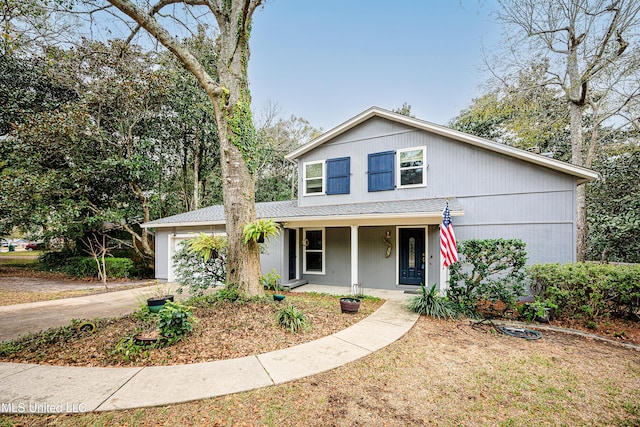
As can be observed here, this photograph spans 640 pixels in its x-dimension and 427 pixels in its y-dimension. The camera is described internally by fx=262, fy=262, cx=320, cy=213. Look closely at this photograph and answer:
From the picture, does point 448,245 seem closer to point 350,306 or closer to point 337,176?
point 350,306

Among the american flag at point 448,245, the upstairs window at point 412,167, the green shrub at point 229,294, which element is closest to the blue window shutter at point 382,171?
the upstairs window at point 412,167

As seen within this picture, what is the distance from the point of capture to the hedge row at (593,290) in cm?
511

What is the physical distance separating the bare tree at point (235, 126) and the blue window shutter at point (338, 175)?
4.37m

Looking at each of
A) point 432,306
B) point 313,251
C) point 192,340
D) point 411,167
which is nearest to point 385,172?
point 411,167

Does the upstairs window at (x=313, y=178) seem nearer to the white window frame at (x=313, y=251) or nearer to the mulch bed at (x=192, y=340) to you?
the white window frame at (x=313, y=251)

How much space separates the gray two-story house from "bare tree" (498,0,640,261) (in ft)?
14.6

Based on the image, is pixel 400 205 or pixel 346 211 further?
pixel 346 211

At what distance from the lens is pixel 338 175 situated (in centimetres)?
988

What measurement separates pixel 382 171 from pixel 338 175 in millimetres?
1648

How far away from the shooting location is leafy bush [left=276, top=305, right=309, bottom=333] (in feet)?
15.8

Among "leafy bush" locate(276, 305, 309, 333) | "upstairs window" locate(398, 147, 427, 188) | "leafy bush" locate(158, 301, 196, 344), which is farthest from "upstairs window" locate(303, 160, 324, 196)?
"leafy bush" locate(158, 301, 196, 344)

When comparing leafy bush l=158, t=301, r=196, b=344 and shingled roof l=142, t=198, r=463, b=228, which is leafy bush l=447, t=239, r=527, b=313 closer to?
shingled roof l=142, t=198, r=463, b=228

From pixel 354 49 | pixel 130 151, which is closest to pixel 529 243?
pixel 354 49

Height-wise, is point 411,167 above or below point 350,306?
above
